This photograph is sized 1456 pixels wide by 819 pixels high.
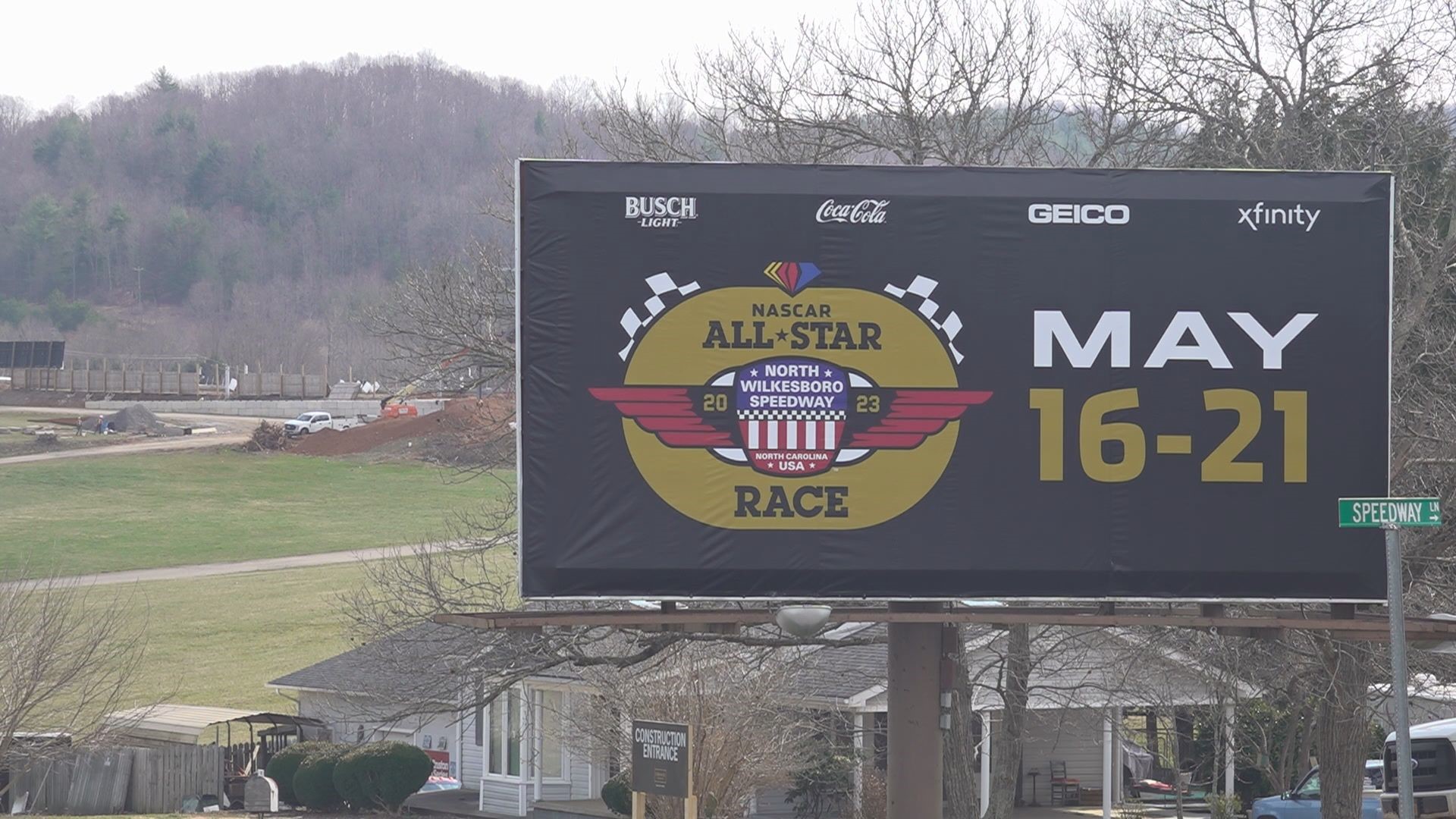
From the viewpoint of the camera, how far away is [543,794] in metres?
33.3

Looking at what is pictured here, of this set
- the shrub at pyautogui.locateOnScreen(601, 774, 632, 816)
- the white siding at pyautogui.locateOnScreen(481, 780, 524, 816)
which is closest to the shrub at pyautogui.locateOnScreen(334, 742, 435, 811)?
the white siding at pyautogui.locateOnScreen(481, 780, 524, 816)

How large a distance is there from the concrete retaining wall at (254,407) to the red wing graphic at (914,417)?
309ft

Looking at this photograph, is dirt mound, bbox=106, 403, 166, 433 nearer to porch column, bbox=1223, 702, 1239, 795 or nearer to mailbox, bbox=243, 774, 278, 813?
mailbox, bbox=243, 774, 278, 813

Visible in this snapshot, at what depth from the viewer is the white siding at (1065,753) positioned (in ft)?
110

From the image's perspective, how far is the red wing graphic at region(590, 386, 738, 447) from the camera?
1327 centimetres

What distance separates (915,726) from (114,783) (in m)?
25.5

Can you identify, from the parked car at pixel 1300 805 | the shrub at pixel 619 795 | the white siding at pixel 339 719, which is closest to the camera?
the parked car at pixel 1300 805

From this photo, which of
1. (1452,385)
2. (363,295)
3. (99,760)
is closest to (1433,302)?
(1452,385)

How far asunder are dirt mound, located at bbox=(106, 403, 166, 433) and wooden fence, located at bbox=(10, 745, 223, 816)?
64301 millimetres

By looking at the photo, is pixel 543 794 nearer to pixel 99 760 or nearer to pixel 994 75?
pixel 99 760

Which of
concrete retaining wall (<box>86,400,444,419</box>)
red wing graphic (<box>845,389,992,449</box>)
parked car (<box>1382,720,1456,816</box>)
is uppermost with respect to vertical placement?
concrete retaining wall (<box>86,400,444,419</box>)

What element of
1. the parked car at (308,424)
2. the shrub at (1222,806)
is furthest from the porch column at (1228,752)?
the parked car at (308,424)

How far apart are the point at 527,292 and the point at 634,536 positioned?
217 centimetres

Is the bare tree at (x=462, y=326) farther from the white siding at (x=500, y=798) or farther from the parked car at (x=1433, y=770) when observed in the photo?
the parked car at (x=1433, y=770)
